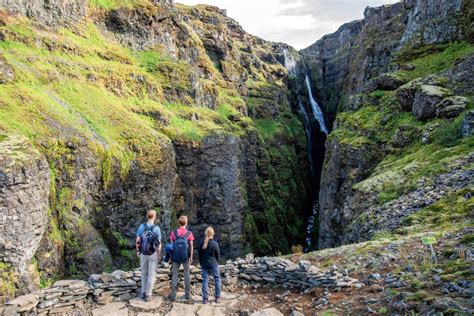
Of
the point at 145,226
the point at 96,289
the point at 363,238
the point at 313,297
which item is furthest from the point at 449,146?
the point at 96,289

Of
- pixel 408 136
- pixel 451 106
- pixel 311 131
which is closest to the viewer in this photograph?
pixel 451 106

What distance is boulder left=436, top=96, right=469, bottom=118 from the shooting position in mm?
23406

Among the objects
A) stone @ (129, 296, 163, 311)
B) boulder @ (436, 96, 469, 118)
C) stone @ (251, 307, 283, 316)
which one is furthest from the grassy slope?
stone @ (129, 296, 163, 311)

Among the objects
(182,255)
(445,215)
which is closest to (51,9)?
(182,255)

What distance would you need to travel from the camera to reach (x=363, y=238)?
18.1 meters

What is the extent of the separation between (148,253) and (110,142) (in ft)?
60.2

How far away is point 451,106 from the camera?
2381cm

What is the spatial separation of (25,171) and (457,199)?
21016 millimetres

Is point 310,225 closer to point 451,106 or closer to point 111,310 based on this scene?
point 451,106

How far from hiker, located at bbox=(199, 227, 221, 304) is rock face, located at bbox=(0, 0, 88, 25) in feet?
103

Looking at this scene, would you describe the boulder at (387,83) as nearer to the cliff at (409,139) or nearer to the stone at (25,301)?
the cliff at (409,139)

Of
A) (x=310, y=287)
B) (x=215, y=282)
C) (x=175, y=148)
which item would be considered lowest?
(x=310, y=287)

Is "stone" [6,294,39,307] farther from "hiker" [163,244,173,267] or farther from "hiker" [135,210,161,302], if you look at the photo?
"hiker" [163,244,173,267]

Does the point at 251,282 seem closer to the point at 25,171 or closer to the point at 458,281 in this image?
the point at 458,281
